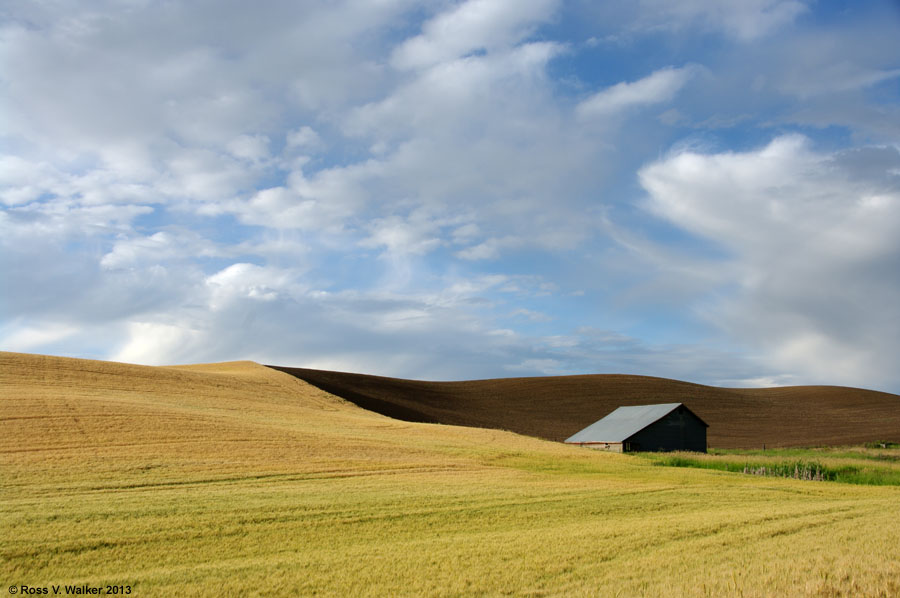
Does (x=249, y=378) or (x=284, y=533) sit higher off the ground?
(x=249, y=378)

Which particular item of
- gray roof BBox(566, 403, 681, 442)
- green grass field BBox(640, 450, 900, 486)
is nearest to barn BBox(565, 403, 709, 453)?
gray roof BBox(566, 403, 681, 442)

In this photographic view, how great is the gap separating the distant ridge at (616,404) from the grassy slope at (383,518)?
34.6m

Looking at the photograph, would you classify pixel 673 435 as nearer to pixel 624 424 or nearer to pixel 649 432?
pixel 649 432

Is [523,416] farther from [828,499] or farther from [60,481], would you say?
[60,481]

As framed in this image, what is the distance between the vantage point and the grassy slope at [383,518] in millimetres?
10445

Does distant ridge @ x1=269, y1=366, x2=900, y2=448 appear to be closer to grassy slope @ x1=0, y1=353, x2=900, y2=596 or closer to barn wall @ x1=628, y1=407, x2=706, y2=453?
barn wall @ x1=628, y1=407, x2=706, y2=453

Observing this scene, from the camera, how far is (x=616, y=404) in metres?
81.8

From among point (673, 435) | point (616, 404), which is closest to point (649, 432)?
point (673, 435)

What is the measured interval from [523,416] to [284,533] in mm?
61463

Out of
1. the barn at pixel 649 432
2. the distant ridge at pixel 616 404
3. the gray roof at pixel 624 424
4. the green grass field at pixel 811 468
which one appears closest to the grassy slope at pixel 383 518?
the green grass field at pixel 811 468

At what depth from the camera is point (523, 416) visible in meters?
73.9

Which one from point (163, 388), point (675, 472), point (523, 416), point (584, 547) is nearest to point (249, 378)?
point (163, 388)

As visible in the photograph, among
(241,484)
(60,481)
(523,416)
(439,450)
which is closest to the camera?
(60,481)

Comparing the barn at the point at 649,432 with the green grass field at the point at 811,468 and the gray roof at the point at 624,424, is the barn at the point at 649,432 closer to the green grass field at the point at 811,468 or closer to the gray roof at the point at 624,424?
the gray roof at the point at 624,424
